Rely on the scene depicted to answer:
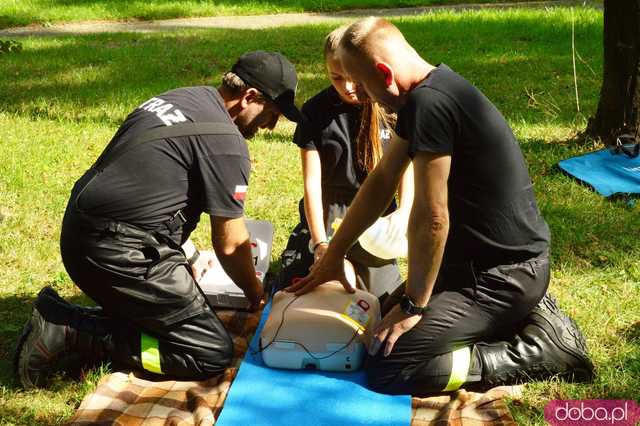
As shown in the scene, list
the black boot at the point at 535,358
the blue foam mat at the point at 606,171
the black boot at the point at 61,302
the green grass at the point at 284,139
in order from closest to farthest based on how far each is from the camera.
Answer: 1. the black boot at the point at 535,358
2. the black boot at the point at 61,302
3. the green grass at the point at 284,139
4. the blue foam mat at the point at 606,171

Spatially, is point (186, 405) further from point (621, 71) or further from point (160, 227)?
point (621, 71)

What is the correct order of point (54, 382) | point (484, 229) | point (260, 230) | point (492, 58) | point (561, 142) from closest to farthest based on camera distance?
point (484, 229) → point (54, 382) → point (260, 230) → point (561, 142) → point (492, 58)

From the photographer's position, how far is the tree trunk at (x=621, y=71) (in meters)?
6.49

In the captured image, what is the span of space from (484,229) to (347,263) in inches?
42.2

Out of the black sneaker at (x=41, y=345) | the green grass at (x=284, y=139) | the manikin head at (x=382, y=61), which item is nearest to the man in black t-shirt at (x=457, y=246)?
the manikin head at (x=382, y=61)

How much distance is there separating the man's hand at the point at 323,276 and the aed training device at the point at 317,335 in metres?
0.07

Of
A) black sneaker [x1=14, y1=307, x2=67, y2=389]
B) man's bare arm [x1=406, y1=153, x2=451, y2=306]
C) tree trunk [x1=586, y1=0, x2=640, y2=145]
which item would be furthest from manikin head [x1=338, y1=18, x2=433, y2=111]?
tree trunk [x1=586, y1=0, x2=640, y2=145]

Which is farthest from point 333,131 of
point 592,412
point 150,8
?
point 150,8

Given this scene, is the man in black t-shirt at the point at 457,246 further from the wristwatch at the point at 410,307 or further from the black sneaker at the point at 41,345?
the black sneaker at the point at 41,345

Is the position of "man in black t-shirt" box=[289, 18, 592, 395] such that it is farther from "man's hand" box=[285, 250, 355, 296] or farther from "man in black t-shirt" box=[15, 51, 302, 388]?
"man in black t-shirt" box=[15, 51, 302, 388]

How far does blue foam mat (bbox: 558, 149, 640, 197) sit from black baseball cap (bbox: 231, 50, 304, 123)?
308cm

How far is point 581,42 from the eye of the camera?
11.0m

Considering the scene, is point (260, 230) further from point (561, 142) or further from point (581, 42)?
point (581, 42)

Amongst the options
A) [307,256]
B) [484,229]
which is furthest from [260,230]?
[484,229]
